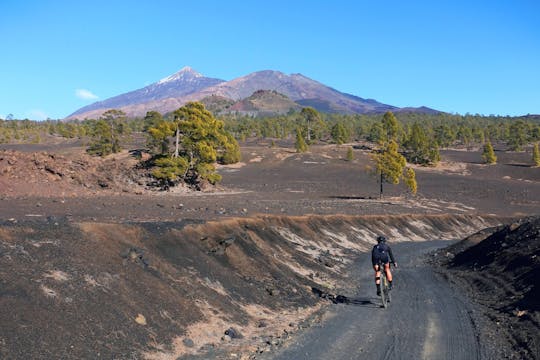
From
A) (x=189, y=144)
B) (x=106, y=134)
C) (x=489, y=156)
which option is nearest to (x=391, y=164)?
(x=189, y=144)

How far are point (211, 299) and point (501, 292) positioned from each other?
12384 mm

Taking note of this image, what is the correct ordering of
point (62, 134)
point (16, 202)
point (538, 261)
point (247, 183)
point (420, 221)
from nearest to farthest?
1. point (538, 261)
2. point (16, 202)
3. point (420, 221)
4. point (247, 183)
5. point (62, 134)

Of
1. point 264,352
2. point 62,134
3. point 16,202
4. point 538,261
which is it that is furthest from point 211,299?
point 62,134

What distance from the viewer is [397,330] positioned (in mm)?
13820

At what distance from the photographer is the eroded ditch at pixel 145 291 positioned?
33.6 feet

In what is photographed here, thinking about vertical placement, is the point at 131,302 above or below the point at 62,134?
below

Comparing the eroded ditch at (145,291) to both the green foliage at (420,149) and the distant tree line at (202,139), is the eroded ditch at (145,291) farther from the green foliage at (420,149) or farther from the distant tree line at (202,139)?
the green foliage at (420,149)

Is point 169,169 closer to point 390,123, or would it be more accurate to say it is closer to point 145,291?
point 145,291

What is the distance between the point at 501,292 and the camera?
65.1 ft

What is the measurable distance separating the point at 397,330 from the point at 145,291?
720cm

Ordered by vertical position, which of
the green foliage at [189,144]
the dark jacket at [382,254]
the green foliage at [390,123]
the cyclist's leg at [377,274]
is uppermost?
the green foliage at [390,123]

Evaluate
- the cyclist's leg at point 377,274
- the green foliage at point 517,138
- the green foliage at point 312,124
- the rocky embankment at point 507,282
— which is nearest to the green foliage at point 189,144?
the rocky embankment at point 507,282

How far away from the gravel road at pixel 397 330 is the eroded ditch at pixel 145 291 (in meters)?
1.04

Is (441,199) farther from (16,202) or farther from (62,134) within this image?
(62,134)
